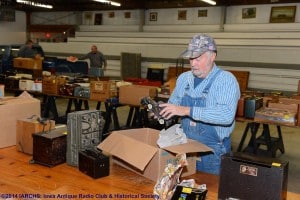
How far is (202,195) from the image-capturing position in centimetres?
141

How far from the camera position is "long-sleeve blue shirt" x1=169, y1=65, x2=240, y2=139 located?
179cm

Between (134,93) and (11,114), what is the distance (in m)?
2.98

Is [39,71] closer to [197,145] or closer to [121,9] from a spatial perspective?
[121,9]

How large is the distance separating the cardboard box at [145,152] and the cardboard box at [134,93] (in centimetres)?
317

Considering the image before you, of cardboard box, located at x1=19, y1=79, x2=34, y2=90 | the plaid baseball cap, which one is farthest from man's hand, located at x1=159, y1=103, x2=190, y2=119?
cardboard box, located at x1=19, y1=79, x2=34, y2=90

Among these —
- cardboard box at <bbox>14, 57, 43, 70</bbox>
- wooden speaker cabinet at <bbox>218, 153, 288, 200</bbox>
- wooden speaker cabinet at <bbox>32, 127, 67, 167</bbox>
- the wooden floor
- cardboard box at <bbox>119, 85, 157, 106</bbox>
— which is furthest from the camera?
cardboard box at <bbox>14, 57, 43, 70</bbox>

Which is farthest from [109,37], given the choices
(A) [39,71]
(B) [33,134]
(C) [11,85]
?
(B) [33,134]

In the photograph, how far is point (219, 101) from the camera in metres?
1.84

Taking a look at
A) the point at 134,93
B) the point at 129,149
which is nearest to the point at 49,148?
the point at 129,149

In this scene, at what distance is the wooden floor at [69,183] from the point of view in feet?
5.19

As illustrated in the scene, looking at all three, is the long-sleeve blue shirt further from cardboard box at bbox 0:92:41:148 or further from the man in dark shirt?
the man in dark shirt

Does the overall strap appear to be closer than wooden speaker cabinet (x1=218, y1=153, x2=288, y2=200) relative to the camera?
No

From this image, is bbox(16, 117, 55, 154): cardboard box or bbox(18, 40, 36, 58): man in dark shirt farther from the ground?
bbox(18, 40, 36, 58): man in dark shirt

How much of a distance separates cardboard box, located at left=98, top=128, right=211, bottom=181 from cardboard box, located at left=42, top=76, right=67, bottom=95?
4240 mm
